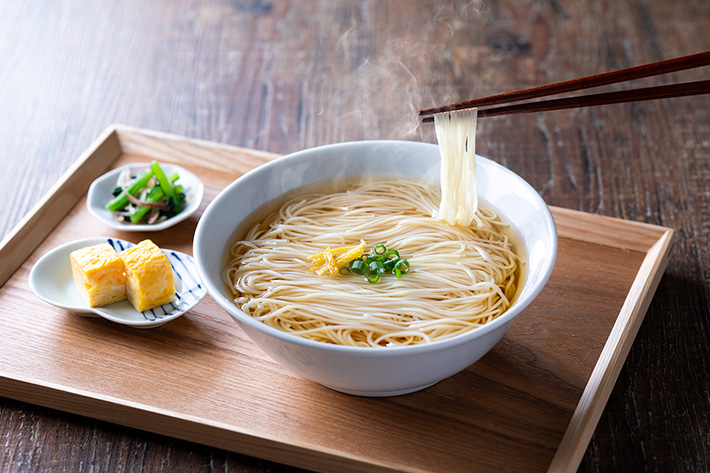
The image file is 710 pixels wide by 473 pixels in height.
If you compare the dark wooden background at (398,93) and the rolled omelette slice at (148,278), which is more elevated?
the rolled omelette slice at (148,278)

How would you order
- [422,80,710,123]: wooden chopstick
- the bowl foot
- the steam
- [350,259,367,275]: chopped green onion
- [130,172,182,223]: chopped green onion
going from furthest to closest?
the steam → [130,172,182,223]: chopped green onion → [350,259,367,275]: chopped green onion → the bowl foot → [422,80,710,123]: wooden chopstick

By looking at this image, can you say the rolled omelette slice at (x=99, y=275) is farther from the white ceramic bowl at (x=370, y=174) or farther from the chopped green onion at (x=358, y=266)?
the chopped green onion at (x=358, y=266)

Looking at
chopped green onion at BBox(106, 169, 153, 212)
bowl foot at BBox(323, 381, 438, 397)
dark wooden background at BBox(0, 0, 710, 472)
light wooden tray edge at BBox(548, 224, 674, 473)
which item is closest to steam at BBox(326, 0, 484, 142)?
dark wooden background at BBox(0, 0, 710, 472)

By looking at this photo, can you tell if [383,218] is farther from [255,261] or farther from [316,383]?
[316,383]

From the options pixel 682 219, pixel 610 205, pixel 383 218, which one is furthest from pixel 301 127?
pixel 682 219

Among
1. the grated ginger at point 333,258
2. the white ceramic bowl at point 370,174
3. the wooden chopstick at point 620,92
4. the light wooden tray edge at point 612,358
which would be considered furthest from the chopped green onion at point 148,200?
the light wooden tray edge at point 612,358

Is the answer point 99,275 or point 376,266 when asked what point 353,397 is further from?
point 99,275

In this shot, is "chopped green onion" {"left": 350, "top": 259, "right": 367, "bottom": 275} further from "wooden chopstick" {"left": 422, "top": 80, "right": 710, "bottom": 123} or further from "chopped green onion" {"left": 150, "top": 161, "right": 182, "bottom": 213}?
"chopped green onion" {"left": 150, "top": 161, "right": 182, "bottom": 213}
